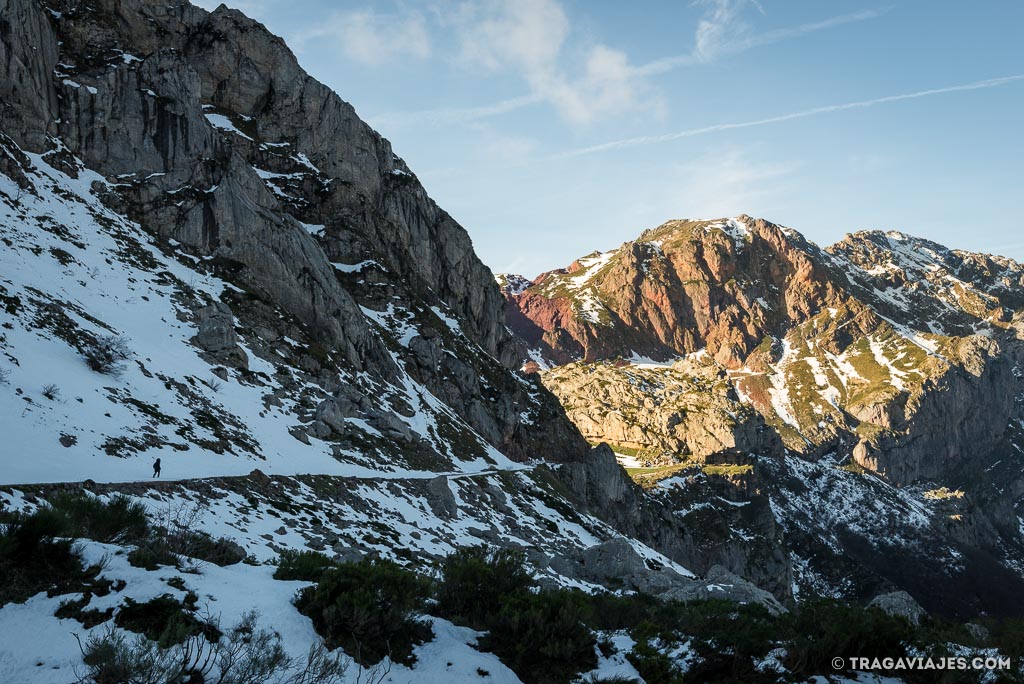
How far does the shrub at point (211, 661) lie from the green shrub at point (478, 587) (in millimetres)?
3620

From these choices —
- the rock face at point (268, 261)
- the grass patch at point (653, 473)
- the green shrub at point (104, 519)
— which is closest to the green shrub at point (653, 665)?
the green shrub at point (104, 519)

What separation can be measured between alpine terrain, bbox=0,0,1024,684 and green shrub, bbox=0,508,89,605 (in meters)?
0.05

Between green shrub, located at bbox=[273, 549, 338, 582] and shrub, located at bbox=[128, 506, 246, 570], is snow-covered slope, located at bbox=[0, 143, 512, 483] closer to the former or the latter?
shrub, located at bbox=[128, 506, 246, 570]

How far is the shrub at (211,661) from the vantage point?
22.7 ft

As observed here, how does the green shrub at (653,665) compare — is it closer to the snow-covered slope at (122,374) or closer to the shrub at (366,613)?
the shrub at (366,613)

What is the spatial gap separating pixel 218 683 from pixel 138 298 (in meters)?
45.1

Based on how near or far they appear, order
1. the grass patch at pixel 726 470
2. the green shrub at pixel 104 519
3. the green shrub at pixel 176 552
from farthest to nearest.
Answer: the grass patch at pixel 726 470, the green shrub at pixel 104 519, the green shrub at pixel 176 552

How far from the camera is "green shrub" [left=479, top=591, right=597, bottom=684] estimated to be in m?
10.2

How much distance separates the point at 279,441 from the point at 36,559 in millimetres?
29055

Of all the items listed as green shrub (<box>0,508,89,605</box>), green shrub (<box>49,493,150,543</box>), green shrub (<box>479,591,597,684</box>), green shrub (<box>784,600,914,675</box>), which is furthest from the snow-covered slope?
green shrub (<box>784,600,914,675</box>)

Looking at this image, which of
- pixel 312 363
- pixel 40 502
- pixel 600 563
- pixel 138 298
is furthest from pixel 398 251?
pixel 40 502

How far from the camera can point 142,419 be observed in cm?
2905

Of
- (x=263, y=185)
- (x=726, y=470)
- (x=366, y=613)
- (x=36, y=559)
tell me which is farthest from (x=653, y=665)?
(x=726, y=470)

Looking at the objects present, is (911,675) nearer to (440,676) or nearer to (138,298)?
(440,676)
